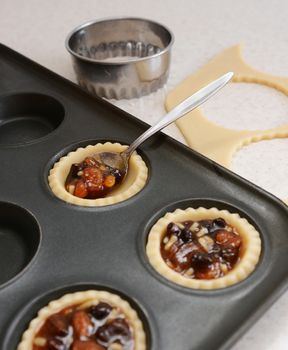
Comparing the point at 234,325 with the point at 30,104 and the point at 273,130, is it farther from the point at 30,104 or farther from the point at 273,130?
the point at 30,104

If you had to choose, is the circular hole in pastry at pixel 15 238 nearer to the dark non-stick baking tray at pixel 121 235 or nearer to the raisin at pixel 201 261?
the dark non-stick baking tray at pixel 121 235

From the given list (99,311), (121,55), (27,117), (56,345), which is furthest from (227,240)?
(121,55)

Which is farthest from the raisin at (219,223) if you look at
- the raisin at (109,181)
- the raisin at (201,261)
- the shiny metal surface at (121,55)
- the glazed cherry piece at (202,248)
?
the shiny metal surface at (121,55)

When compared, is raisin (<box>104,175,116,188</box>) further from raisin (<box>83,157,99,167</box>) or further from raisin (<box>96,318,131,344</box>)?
raisin (<box>96,318,131,344</box>)

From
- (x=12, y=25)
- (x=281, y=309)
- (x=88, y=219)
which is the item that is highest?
(x=12, y=25)

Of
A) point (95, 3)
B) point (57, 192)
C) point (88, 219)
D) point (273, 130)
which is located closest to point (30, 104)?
point (57, 192)

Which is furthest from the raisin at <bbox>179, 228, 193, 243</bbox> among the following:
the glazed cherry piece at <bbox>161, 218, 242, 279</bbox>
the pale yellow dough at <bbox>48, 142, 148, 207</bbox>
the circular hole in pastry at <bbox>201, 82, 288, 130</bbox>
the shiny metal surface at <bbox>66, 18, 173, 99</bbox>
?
the shiny metal surface at <bbox>66, 18, 173, 99</bbox>
